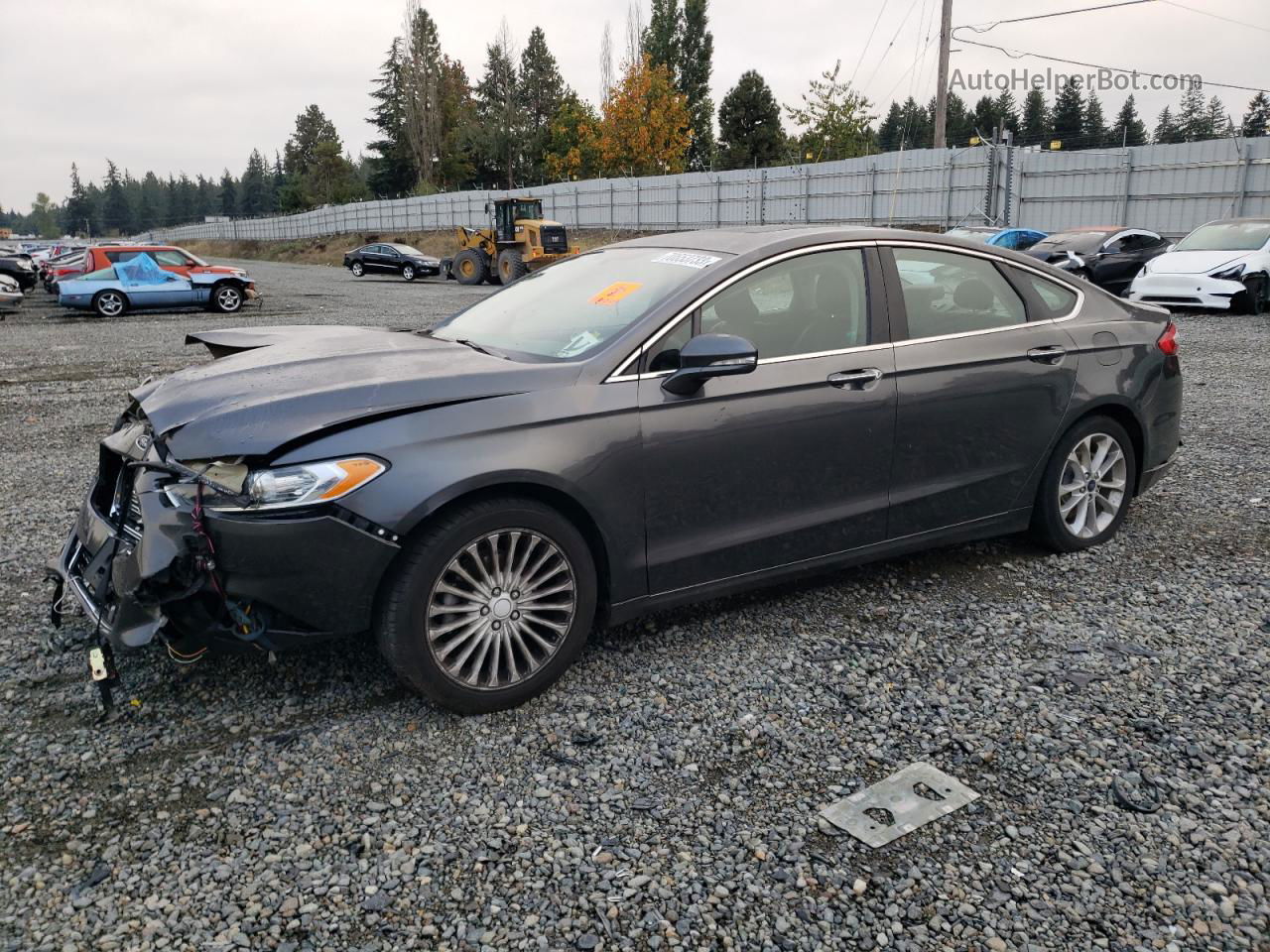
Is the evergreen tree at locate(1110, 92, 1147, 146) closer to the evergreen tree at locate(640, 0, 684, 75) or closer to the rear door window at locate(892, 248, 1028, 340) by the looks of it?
the evergreen tree at locate(640, 0, 684, 75)

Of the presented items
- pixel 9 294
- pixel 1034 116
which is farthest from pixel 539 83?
pixel 9 294

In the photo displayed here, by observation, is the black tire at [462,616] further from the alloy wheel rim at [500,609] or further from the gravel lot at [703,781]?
the gravel lot at [703,781]

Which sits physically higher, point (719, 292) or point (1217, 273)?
point (719, 292)

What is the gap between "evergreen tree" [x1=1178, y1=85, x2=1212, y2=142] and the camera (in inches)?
4048

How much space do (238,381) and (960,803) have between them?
274 cm

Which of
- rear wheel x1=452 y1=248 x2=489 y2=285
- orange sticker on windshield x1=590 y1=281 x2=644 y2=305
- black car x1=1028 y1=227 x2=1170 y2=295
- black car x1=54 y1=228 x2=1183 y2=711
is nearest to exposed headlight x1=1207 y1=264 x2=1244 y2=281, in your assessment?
black car x1=1028 y1=227 x2=1170 y2=295

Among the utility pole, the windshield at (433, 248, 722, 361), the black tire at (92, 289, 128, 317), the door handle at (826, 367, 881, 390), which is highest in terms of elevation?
the utility pole

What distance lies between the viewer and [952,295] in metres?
4.43

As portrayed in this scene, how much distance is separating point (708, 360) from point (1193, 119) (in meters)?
132

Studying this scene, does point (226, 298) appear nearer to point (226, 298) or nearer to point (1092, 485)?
point (226, 298)

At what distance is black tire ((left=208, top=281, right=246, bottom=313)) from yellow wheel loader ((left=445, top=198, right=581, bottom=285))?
30.4 feet

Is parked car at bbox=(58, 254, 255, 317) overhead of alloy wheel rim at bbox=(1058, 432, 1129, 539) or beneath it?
overhead

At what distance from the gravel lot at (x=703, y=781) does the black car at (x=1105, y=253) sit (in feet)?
53.4

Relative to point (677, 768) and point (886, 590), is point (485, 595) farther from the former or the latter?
point (886, 590)
